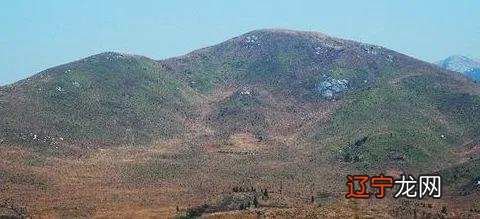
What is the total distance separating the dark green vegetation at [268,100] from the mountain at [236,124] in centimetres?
44

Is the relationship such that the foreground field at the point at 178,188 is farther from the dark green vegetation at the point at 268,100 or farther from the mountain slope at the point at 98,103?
the dark green vegetation at the point at 268,100

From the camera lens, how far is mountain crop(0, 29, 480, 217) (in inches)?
3435

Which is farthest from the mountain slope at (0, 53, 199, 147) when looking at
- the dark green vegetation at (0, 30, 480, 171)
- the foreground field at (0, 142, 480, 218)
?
the foreground field at (0, 142, 480, 218)

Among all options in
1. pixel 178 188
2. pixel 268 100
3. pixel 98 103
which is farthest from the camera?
pixel 268 100

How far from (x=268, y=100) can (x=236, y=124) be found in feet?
62.0

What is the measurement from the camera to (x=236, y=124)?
133 metres

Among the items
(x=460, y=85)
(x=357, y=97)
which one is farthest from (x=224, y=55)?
(x=460, y=85)

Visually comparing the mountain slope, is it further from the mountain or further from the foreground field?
the foreground field

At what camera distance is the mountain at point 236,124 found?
87.2 m

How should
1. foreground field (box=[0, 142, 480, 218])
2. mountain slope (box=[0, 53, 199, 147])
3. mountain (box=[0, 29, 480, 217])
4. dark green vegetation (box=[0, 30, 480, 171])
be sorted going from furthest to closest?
mountain slope (box=[0, 53, 199, 147]) < dark green vegetation (box=[0, 30, 480, 171]) < mountain (box=[0, 29, 480, 217]) < foreground field (box=[0, 142, 480, 218])

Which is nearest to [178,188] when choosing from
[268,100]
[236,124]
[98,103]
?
[236,124]

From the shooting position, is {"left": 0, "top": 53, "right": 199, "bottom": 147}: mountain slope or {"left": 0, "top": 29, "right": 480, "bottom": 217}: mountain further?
{"left": 0, "top": 53, "right": 199, "bottom": 147}: mountain slope

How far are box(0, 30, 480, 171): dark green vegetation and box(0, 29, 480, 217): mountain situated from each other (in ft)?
1.45

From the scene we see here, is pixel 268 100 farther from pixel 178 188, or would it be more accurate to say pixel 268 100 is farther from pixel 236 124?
pixel 178 188
